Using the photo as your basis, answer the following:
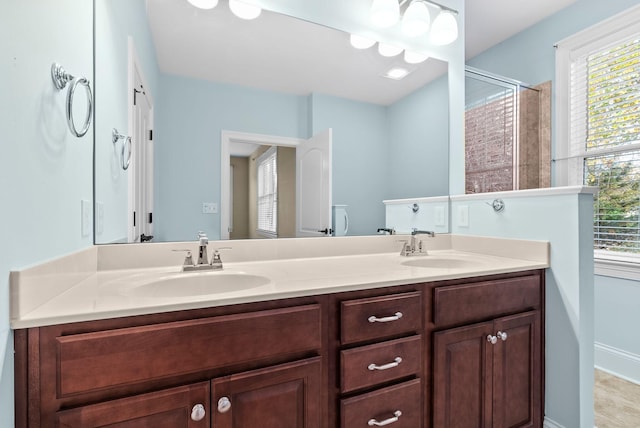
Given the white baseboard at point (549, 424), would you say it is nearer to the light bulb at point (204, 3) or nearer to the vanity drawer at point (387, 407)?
the vanity drawer at point (387, 407)

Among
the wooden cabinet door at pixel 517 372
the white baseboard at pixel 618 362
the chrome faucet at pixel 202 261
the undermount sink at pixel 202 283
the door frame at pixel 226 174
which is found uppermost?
the door frame at pixel 226 174

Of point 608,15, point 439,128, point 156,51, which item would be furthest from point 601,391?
point 156,51

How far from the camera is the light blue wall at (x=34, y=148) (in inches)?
24.6

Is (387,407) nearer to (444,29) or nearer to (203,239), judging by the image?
(203,239)

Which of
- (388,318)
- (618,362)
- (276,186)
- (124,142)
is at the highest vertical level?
(124,142)

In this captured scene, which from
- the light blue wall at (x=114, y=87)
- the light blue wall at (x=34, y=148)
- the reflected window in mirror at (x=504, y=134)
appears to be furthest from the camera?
the reflected window in mirror at (x=504, y=134)

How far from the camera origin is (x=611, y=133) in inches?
88.0

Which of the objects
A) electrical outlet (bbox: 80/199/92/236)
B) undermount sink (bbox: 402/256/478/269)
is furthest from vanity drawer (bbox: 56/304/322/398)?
undermount sink (bbox: 402/256/478/269)

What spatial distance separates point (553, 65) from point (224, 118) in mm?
2600

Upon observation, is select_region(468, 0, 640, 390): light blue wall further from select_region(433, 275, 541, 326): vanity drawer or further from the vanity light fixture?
select_region(433, 275, 541, 326): vanity drawer

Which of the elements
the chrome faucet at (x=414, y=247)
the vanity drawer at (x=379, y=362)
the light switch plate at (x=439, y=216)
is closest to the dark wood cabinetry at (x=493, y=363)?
the vanity drawer at (x=379, y=362)

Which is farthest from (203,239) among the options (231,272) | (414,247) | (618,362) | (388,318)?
(618,362)

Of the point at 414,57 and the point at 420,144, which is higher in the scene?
Result: the point at 414,57

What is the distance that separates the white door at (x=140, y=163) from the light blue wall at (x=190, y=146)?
0.03 m
